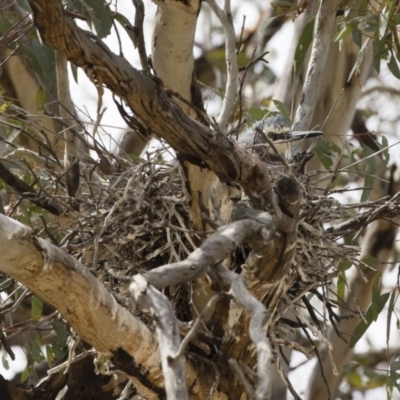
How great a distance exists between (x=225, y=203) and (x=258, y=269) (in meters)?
0.32

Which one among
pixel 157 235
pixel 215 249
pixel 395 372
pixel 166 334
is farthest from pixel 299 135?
pixel 166 334

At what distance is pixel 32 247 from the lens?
2.12 m

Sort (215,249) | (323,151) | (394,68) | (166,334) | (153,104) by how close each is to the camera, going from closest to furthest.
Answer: (166,334), (215,249), (153,104), (394,68), (323,151)

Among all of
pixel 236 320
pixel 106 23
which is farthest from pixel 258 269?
pixel 106 23

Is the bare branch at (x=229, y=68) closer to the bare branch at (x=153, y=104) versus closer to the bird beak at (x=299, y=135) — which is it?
the bird beak at (x=299, y=135)

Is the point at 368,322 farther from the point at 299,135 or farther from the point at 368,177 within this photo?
the point at 299,135

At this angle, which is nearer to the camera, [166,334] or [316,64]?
[166,334]

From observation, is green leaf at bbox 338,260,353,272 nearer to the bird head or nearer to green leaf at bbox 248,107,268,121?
the bird head

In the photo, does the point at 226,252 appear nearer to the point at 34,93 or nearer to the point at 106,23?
the point at 106,23

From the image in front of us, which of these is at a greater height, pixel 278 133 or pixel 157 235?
pixel 278 133

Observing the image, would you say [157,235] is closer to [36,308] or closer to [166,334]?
[36,308]

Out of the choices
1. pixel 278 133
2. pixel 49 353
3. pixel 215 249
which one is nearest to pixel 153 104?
pixel 215 249

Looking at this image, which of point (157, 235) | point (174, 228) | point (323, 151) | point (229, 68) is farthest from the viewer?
point (323, 151)

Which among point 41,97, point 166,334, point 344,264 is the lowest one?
point 344,264
